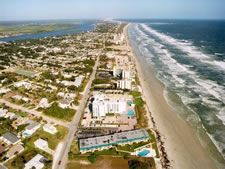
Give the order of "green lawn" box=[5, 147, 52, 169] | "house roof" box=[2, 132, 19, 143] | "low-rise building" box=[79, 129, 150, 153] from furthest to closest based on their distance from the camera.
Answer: "house roof" box=[2, 132, 19, 143] < "low-rise building" box=[79, 129, 150, 153] < "green lawn" box=[5, 147, 52, 169]

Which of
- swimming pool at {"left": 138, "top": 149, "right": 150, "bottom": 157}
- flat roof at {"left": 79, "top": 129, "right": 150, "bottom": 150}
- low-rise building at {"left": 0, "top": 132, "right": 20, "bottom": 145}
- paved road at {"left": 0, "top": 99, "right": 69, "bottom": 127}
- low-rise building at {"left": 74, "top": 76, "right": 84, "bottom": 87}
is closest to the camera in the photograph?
swimming pool at {"left": 138, "top": 149, "right": 150, "bottom": 157}

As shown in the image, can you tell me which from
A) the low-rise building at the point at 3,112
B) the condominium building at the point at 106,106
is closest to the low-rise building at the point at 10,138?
the low-rise building at the point at 3,112

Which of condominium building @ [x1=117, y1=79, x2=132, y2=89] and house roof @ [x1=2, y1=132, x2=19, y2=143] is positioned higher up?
condominium building @ [x1=117, y1=79, x2=132, y2=89]

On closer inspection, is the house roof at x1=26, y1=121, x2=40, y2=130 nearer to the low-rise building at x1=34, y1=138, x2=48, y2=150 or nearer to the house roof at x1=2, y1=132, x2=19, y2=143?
the house roof at x1=2, y1=132, x2=19, y2=143

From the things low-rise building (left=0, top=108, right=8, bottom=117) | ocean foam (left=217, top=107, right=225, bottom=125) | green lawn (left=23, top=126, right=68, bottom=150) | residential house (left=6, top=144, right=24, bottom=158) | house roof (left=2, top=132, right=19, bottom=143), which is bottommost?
ocean foam (left=217, top=107, right=225, bottom=125)

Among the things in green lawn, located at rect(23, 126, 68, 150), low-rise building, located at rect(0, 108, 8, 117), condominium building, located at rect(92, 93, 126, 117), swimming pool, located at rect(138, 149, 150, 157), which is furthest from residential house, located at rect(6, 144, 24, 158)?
swimming pool, located at rect(138, 149, 150, 157)
